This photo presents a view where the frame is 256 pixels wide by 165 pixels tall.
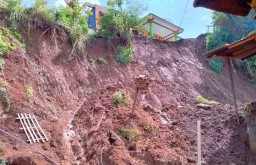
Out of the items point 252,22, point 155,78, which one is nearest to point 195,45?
point 252,22

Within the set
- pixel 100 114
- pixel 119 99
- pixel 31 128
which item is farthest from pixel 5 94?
pixel 119 99

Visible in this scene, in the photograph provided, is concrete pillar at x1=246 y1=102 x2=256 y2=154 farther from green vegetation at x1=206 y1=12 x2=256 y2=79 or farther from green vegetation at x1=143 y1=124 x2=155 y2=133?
green vegetation at x1=206 y1=12 x2=256 y2=79

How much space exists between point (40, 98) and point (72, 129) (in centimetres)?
97

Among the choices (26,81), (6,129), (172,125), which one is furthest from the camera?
(172,125)

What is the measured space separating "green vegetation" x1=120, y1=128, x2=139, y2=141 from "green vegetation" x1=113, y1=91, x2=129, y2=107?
3.20 ft

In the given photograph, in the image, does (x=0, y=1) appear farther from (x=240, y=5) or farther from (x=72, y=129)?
(x=240, y=5)

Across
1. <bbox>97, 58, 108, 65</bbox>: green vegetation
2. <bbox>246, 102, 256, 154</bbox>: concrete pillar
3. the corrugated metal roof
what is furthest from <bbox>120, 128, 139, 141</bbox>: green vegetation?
<bbox>97, 58, 108, 65</bbox>: green vegetation

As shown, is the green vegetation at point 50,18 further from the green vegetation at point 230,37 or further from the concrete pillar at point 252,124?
the green vegetation at point 230,37

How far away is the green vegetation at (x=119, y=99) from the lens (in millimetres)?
6093

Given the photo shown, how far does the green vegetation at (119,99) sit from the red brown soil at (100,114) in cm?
14

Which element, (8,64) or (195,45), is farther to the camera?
(195,45)

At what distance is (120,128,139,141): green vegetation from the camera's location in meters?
5.08

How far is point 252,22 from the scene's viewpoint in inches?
499

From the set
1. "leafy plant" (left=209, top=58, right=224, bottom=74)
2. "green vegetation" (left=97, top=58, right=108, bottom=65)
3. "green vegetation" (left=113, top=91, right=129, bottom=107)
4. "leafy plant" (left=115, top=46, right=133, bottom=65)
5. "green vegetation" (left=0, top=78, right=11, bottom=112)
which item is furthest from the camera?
"leafy plant" (left=209, top=58, right=224, bottom=74)
